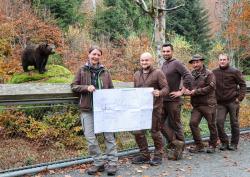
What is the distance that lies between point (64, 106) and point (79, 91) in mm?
1159

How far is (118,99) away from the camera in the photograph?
6754 millimetres

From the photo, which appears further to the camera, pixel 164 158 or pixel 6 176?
pixel 164 158

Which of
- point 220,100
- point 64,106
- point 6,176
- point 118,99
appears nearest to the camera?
point 6,176

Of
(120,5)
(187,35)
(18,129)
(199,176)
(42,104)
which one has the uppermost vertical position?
(120,5)

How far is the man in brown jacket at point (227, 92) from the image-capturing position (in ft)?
27.2

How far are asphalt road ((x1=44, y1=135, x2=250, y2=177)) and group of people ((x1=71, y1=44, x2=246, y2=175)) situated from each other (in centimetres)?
19

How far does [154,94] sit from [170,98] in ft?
2.09

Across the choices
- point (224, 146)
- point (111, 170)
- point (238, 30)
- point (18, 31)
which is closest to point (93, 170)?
point (111, 170)

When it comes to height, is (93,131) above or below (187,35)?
below

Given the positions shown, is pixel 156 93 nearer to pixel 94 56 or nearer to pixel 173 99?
pixel 173 99

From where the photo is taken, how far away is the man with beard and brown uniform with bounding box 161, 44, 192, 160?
730 centimetres

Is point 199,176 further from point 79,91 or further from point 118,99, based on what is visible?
point 79,91

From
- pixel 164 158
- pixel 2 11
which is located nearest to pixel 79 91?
pixel 164 158

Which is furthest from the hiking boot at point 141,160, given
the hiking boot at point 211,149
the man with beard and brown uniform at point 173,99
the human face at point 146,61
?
the human face at point 146,61
